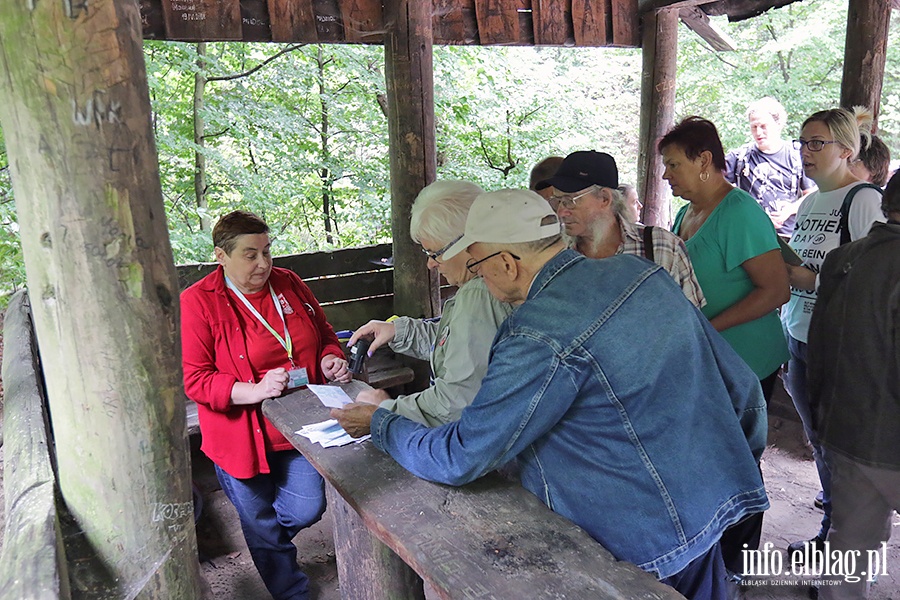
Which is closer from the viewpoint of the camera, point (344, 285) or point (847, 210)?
point (847, 210)

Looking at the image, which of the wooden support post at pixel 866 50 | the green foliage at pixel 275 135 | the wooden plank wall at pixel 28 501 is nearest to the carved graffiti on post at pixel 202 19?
the wooden plank wall at pixel 28 501

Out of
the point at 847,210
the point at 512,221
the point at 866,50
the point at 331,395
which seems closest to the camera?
the point at 512,221

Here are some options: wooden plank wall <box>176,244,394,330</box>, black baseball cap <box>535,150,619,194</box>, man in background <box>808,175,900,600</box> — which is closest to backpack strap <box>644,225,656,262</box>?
black baseball cap <box>535,150,619,194</box>

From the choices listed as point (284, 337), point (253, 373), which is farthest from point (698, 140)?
point (253, 373)

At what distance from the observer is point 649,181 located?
5.49m

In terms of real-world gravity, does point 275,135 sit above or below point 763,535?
→ above

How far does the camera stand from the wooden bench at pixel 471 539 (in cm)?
142

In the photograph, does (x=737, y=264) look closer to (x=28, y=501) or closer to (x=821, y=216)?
(x=821, y=216)

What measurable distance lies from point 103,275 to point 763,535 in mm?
3653

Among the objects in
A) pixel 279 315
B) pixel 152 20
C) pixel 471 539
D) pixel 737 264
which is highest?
pixel 152 20

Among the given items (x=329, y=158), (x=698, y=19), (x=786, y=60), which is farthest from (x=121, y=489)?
(x=786, y=60)

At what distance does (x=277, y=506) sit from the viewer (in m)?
2.90

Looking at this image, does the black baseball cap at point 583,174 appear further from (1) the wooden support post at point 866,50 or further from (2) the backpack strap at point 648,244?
(1) the wooden support post at point 866,50

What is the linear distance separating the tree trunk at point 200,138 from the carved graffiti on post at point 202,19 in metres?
5.36
